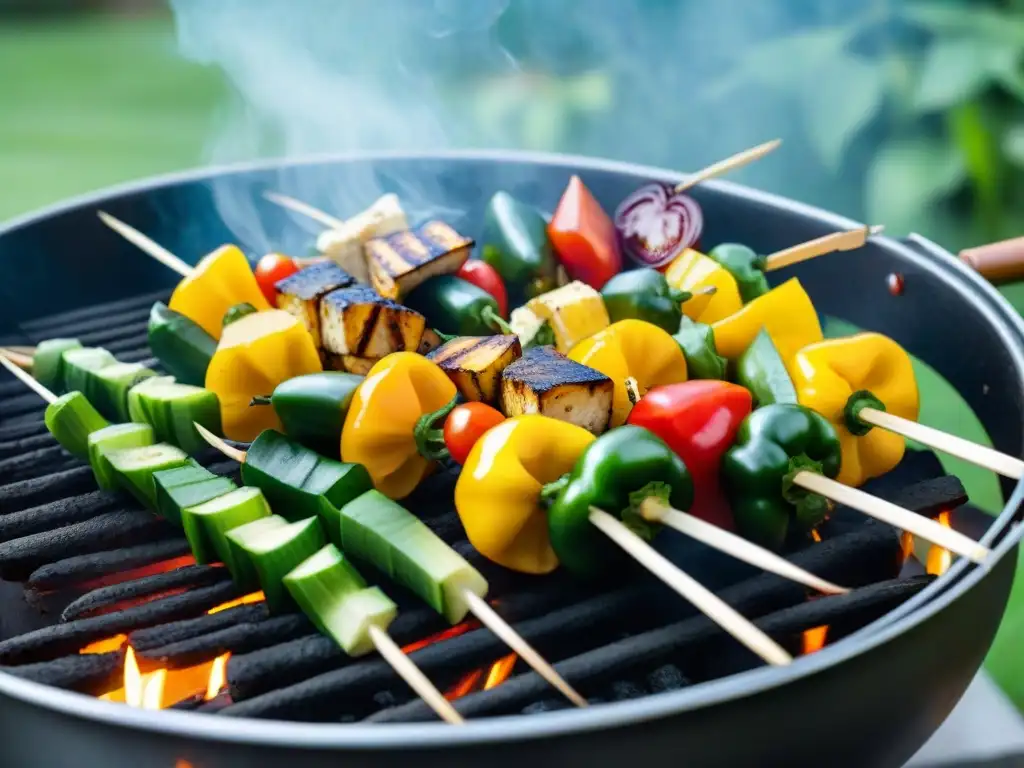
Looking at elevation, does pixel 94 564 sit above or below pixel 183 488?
below

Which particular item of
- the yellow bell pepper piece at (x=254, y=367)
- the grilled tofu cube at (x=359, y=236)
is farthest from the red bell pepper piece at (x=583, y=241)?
the yellow bell pepper piece at (x=254, y=367)

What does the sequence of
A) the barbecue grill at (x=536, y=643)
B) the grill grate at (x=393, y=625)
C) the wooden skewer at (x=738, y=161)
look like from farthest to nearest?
the wooden skewer at (x=738, y=161)
the grill grate at (x=393, y=625)
the barbecue grill at (x=536, y=643)

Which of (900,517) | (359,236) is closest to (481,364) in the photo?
(359,236)

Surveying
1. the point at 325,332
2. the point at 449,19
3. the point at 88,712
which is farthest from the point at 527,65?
the point at 88,712

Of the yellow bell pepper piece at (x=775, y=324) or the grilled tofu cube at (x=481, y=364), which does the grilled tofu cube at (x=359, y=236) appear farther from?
the yellow bell pepper piece at (x=775, y=324)

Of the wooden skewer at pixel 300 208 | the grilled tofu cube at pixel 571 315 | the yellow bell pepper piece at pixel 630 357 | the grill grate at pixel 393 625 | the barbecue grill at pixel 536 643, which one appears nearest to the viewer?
the barbecue grill at pixel 536 643

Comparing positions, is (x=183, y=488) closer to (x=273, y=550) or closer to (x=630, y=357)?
(x=273, y=550)

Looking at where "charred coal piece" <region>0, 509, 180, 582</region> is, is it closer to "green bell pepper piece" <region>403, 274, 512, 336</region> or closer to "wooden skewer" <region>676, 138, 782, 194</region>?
"green bell pepper piece" <region>403, 274, 512, 336</region>
